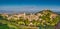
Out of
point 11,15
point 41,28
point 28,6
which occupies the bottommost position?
point 41,28

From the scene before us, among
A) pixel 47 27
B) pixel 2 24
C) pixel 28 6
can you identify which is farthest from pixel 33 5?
pixel 2 24

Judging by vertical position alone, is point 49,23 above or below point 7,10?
below

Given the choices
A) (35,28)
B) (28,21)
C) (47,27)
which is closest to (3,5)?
(28,21)

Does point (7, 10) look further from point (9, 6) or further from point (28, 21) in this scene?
point (28, 21)

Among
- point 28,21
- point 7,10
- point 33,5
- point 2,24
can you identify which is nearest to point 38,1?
point 33,5

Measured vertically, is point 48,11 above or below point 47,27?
above

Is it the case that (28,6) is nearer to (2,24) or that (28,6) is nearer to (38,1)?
(38,1)
